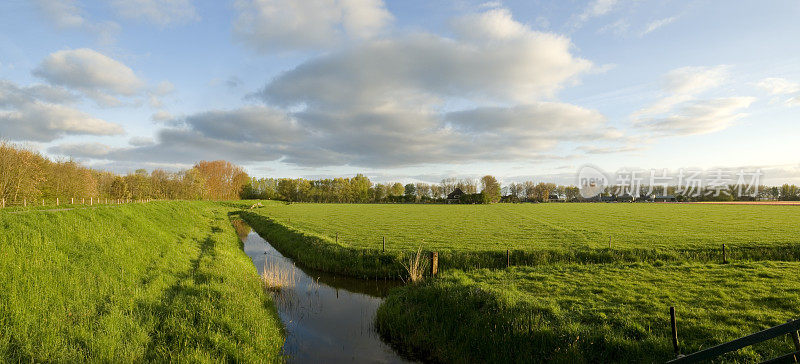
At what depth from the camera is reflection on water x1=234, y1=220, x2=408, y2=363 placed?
11922 millimetres

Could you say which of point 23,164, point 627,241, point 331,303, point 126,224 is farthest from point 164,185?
point 627,241

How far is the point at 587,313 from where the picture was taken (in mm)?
11516

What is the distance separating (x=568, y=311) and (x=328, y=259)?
652 inches

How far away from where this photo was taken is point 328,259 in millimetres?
23656

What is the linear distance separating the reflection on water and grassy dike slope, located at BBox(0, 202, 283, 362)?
1056 mm

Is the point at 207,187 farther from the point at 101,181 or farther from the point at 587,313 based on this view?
the point at 587,313

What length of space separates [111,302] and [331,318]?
821 centimetres

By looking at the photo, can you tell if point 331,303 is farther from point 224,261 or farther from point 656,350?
point 656,350

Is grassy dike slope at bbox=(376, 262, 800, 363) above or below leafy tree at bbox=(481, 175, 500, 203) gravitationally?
below

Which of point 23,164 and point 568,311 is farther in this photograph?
point 23,164

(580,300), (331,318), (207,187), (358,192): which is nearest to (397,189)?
(358,192)

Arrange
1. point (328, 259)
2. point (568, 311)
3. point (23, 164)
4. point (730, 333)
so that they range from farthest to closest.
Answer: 1. point (23, 164)
2. point (328, 259)
3. point (568, 311)
4. point (730, 333)

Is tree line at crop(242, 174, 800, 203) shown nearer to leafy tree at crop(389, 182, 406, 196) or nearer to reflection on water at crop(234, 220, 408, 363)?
leafy tree at crop(389, 182, 406, 196)

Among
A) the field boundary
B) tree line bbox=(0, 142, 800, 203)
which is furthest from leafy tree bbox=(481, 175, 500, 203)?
the field boundary
